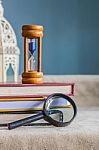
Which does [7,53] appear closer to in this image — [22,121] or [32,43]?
[32,43]

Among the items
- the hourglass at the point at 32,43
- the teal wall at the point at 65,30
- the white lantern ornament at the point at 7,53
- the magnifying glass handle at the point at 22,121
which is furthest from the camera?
the teal wall at the point at 65,30

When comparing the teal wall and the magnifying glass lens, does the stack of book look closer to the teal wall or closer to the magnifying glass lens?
the magnifying glass lens

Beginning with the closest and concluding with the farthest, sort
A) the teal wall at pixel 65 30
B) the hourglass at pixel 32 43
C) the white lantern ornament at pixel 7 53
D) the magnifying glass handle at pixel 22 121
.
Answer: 1. the magnifying glass handle at pixel 22 121
2. the hourglass at pixel 32 43
3. the white lantern ornament at pixel 7 53
4. the teal wall at pixel 65 30

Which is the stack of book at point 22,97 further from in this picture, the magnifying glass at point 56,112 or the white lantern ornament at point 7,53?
the white lantern ornament at point 7,53

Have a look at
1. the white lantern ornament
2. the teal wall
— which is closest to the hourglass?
the white lantern ornament

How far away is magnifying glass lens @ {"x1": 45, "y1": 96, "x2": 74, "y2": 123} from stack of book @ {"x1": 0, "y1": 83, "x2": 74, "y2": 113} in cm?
1

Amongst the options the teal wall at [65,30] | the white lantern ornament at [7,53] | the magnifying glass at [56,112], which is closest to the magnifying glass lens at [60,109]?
the magnifying glass at [56,112]

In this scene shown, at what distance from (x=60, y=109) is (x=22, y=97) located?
59mm

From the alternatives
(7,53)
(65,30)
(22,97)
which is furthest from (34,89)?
(65,30)

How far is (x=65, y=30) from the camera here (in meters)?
2.04

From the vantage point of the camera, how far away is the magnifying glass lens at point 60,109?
45 centimetres

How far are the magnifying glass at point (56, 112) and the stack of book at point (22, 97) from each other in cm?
2

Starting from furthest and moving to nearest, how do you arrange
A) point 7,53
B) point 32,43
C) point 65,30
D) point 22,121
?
point 65,30 → point 7,53 → point 32,43 → point 22,121

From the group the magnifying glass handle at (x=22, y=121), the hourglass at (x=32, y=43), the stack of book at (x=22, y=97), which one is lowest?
the magnifying glass handle at (x=22, y=121)
